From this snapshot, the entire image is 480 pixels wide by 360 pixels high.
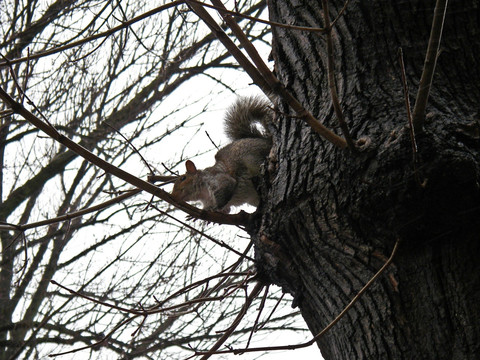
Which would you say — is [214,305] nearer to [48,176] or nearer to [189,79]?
[48,176]

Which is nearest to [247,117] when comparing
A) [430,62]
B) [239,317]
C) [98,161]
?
[239,317]

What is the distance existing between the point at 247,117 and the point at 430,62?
2333 mm

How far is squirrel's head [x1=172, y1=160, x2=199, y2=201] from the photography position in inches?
133

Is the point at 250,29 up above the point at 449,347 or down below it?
above

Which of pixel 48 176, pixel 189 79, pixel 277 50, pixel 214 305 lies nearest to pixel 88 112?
pixel 48 176

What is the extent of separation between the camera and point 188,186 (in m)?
3.44

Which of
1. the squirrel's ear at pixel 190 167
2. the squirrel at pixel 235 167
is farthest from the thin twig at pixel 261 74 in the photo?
the squirrel's ear at pixel 190 167

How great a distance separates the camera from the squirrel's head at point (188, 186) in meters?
3.39

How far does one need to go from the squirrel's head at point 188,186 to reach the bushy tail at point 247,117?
0.34m

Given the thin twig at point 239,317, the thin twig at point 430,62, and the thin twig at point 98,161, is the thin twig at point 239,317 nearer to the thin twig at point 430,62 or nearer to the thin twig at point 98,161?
the thin twig at point 98,161

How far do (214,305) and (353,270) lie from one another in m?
3.13

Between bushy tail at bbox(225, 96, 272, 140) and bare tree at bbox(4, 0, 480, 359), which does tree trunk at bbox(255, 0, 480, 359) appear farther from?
bushy tail at bbox(225, 96, 272, 140)

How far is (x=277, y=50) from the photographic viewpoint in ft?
6.31

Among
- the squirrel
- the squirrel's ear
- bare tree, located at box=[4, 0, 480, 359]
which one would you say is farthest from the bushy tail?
bare tree, located at box=[4, 0, 480, 359]
